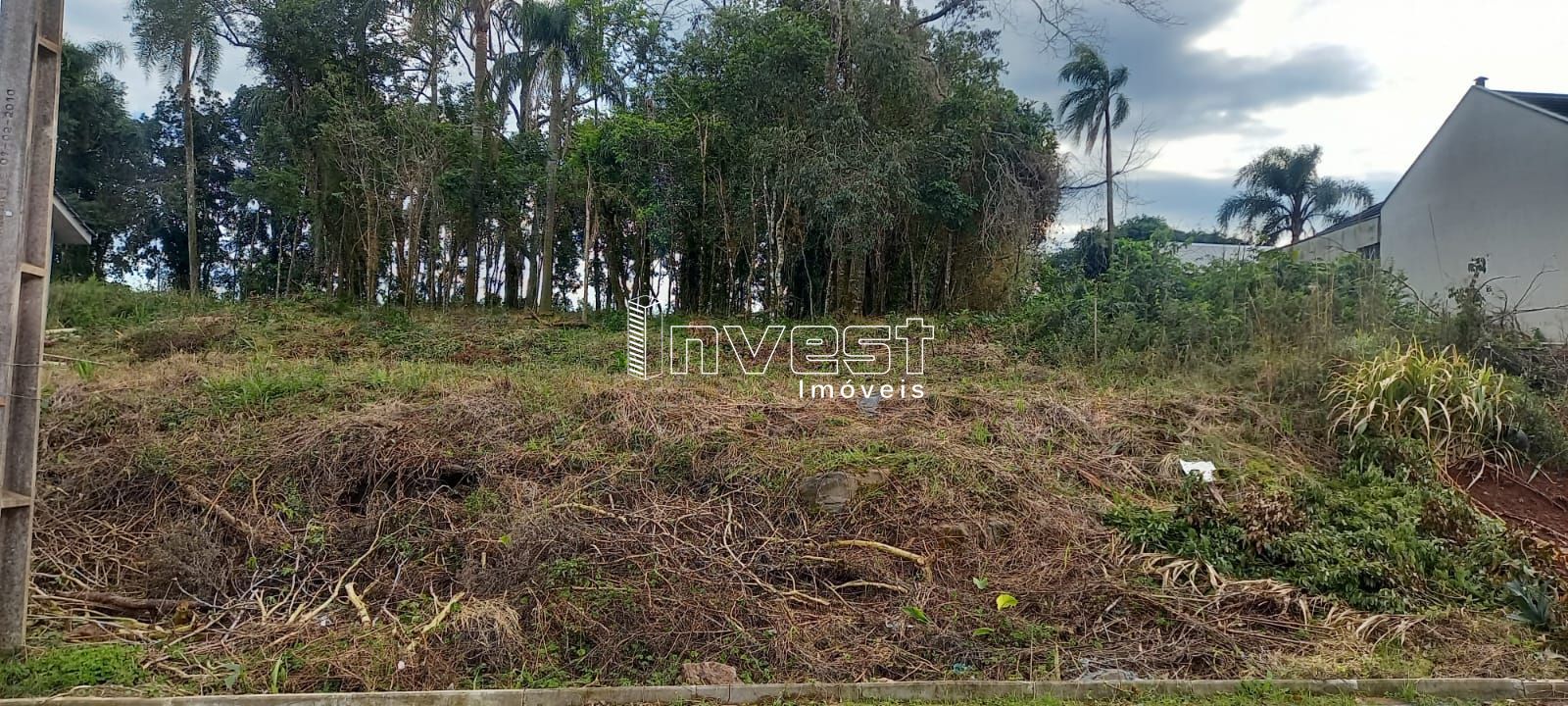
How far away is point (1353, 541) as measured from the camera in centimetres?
418

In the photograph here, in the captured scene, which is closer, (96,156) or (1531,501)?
(1531,501)

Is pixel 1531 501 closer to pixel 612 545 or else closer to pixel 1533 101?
pixel 612 545

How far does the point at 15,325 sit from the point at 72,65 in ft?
55.6

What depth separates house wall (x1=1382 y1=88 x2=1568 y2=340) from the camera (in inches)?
388

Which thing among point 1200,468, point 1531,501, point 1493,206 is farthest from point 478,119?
point 1493,206

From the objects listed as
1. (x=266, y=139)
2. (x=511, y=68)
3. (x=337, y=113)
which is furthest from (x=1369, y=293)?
(x=266, y=139)

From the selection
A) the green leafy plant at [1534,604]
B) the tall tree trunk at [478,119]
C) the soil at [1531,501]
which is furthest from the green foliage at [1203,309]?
the tall tree trunk at [478,119]

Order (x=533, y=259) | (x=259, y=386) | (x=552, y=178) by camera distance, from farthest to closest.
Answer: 1. (x=533, y=259)
2. (x=552, y=178)
3. (x=259, y=386)

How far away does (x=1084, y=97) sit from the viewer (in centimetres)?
1694

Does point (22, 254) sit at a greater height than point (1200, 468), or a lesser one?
greater

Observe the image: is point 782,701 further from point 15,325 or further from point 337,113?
point 337,113

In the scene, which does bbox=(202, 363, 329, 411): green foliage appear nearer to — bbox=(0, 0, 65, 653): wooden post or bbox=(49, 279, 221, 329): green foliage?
bbox=(0, 0, 65, 653): wooden post

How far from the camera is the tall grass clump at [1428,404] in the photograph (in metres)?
5.29

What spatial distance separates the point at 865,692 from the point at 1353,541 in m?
3.06
